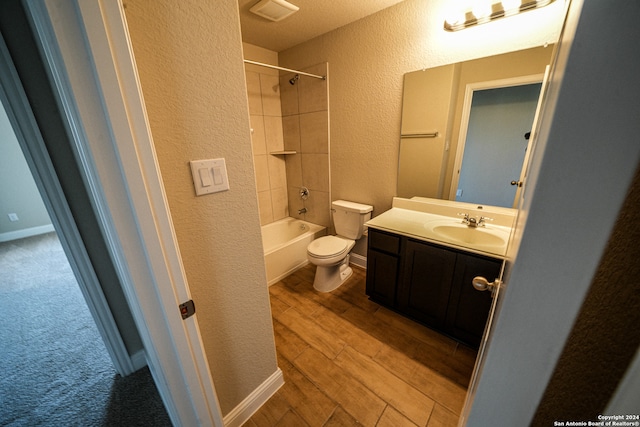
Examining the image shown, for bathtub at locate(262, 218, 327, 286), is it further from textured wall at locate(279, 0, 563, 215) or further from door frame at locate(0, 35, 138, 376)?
door frame at locate(0, 35, 138, 376)

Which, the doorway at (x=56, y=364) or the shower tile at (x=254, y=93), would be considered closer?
the doorway at (x=56, y=364)

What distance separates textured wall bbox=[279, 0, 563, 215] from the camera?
58.1 inches

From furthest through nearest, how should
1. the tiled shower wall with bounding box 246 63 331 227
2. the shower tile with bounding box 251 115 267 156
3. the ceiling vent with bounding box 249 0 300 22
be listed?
the shower tile with bounding box 251 115 267 156 < the tiled shower wall with bounding box 246 63 331 227 < the ceiling vent with bounding box 249 0 300 22

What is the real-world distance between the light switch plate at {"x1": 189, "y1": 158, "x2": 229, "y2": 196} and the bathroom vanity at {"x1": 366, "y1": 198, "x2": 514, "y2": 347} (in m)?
1.24

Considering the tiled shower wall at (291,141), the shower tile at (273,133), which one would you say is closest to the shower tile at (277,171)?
the tiled shower wall at (291,141)

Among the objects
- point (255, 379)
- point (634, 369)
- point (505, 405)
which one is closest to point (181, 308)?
point (255, 379)

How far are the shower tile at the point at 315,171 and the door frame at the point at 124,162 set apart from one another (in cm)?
204

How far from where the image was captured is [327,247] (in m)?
2.20

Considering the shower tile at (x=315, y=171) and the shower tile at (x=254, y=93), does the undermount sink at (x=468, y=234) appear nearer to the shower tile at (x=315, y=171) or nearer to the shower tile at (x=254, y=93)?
the shower tile at (x=315, y=171)

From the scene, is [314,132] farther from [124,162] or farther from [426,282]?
[124,162]

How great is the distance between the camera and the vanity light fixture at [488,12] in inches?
51.3

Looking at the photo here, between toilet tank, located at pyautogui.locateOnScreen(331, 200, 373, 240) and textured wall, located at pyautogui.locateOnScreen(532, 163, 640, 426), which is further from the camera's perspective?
toilet tank, located at pyautogui.locateOnScreen(331, 200, 373, 240)

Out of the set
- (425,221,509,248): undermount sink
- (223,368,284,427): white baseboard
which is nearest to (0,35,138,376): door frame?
(223,368,284,427): white baseboard

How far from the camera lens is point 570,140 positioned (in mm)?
283
